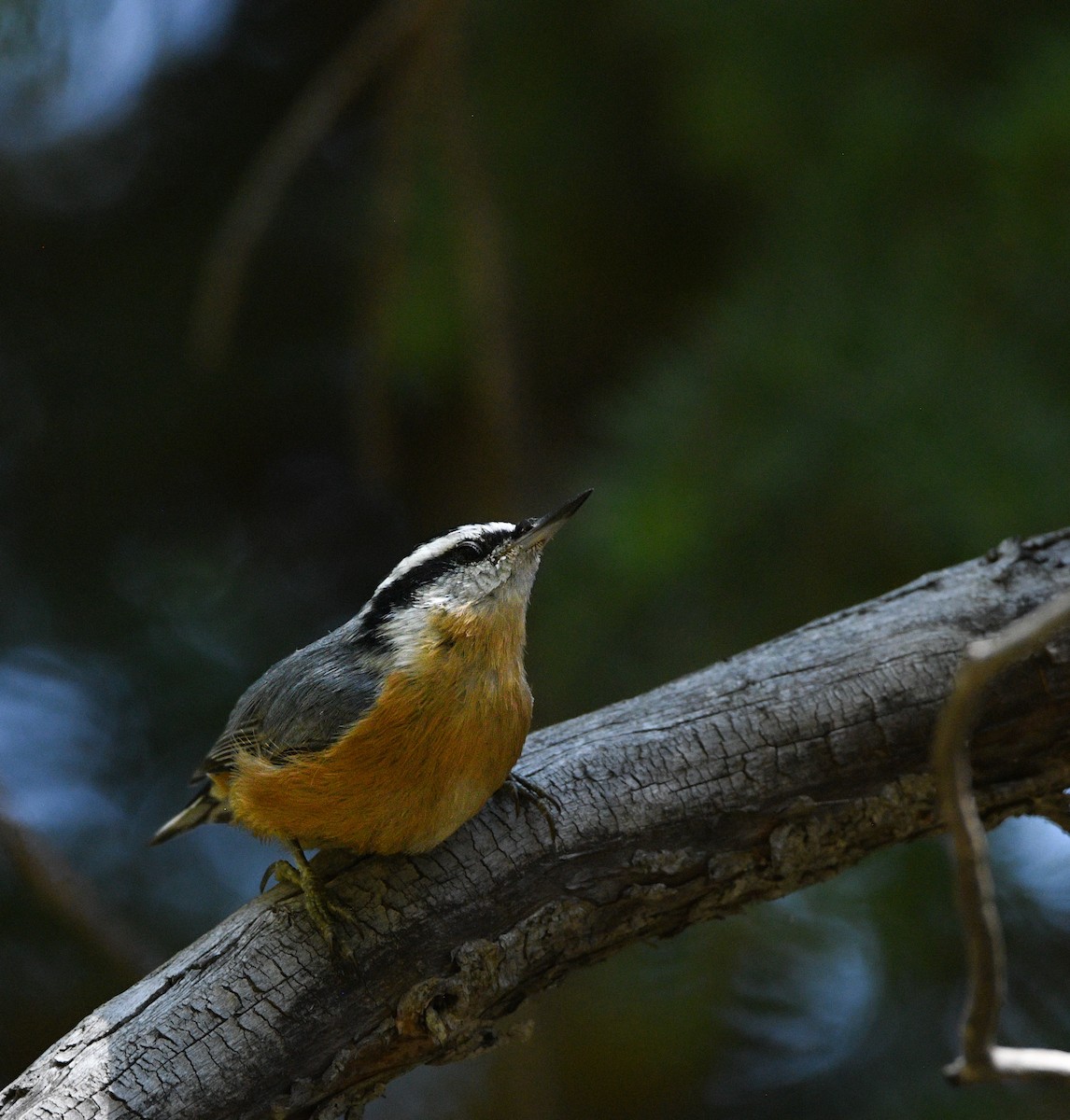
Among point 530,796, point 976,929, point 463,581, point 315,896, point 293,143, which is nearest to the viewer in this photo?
point 976,929

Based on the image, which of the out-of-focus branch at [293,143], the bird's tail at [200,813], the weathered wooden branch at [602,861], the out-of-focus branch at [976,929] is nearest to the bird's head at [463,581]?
the weathered wooden branch at [602,861]

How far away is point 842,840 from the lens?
2.23m

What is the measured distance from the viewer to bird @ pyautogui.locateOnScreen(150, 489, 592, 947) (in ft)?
6.90

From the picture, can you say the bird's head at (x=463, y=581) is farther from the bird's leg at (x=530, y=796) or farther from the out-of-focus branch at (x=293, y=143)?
the out-of-focus branch at (x=293, y=143)

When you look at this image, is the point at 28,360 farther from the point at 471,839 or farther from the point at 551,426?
the point at 471,839

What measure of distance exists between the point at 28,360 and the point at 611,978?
2.55m

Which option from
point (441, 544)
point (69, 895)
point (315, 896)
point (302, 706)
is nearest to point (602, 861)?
point (315, 896)

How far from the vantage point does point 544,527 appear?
2473 mm

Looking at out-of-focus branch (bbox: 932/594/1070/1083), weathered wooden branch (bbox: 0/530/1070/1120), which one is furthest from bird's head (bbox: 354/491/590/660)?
out-of-focus branch (bbox: 932/594/1070/1083)

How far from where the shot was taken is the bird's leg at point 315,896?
2021mm

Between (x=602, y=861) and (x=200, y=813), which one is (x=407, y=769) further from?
(x=200, y=813)

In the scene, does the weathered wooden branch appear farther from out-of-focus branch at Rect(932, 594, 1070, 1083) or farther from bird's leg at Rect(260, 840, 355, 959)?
out-of-focus branch at Rect(932, 594, 1070, 1083)

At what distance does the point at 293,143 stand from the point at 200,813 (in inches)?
63.6

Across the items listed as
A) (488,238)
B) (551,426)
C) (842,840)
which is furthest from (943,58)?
(842,840)
